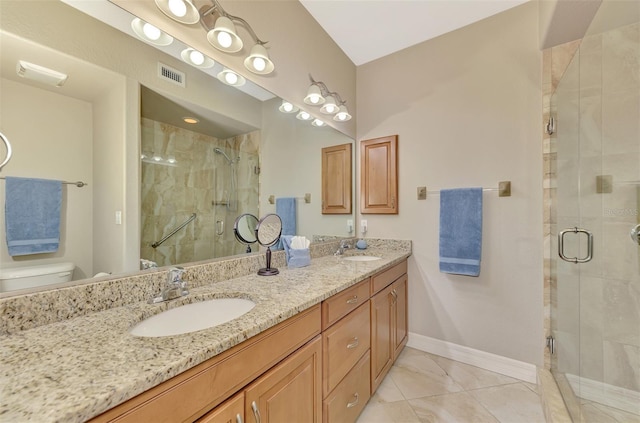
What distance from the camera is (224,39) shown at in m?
1.26

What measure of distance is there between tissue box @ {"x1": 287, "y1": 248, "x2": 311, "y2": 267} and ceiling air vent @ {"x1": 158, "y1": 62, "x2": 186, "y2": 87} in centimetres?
109

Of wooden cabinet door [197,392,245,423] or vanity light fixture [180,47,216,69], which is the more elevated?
vanity light fixture [180,47,216,69]

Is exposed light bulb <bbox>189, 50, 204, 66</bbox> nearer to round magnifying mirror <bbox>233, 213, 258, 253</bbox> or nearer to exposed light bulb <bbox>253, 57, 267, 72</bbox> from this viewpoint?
exposed light bulb <bbox>253, 57, 267, 72</bbox>

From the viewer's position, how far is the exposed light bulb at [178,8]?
1.06m

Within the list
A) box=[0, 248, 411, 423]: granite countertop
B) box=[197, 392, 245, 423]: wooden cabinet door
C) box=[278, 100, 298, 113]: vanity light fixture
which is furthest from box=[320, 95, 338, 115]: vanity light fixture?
box=[197, 392, 245, 423]: wooden cabinet door

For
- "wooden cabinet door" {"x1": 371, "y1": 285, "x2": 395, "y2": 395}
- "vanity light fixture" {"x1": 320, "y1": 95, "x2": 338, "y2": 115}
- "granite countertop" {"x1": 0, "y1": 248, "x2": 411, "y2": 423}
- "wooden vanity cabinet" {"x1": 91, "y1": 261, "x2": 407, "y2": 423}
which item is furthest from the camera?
"vanity light fixture" {"x1": 320, "y1": 95, "x2": 338, "y2": 115}

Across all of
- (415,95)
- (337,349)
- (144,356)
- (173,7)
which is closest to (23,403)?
(144,356)

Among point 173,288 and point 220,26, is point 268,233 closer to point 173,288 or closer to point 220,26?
point 173,288

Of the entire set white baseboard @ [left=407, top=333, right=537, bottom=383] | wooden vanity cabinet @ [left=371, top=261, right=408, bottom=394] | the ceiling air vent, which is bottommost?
white baseboard @ [left=407, top=333, right=537, bottom=383]

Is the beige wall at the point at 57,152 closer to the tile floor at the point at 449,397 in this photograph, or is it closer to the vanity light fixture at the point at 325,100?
the vanity light fixture at the point at 325,100

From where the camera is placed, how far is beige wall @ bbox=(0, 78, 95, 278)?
2.45 feet

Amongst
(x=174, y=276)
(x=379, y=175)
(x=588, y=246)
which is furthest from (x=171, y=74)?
(x=588, y=246)

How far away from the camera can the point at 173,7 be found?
106 cm

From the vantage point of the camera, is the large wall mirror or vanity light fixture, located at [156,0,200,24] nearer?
the large wall mirror
